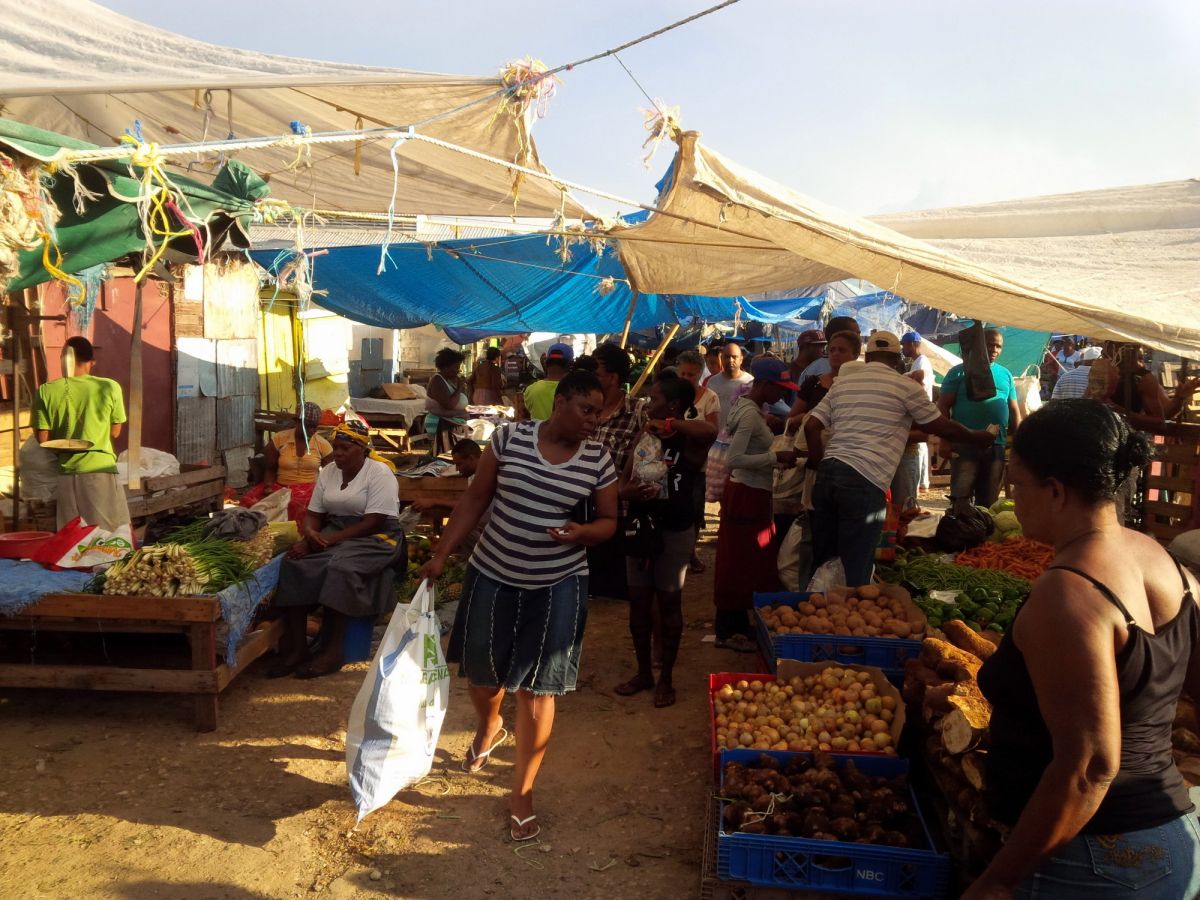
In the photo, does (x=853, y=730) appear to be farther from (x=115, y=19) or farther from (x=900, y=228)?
(x=115, y=19)

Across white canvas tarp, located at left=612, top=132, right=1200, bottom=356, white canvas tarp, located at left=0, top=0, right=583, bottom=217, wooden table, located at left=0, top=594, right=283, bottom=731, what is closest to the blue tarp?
white canvas tarp, located at left=0, top=0, right=583, bottom=217

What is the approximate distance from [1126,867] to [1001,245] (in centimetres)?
503

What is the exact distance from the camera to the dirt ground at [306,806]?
3559mm

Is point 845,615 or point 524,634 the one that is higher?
point 524,634

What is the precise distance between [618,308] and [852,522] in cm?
944

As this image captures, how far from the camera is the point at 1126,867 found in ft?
5.98

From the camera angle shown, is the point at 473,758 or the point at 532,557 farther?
the point at 473,758

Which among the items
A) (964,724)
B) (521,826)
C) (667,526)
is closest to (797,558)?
(667,526)

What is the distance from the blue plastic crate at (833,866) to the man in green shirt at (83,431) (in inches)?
200

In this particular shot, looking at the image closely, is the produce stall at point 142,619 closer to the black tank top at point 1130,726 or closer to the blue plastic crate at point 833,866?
the blue plastic crate at point 833,866

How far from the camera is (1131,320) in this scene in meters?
4.37

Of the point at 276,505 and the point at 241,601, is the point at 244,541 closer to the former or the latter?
the point at 241,601

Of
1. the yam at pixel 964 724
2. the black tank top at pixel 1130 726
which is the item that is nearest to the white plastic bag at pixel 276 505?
the yam at pixel 964 724

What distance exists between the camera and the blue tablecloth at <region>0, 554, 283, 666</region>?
188 inches
